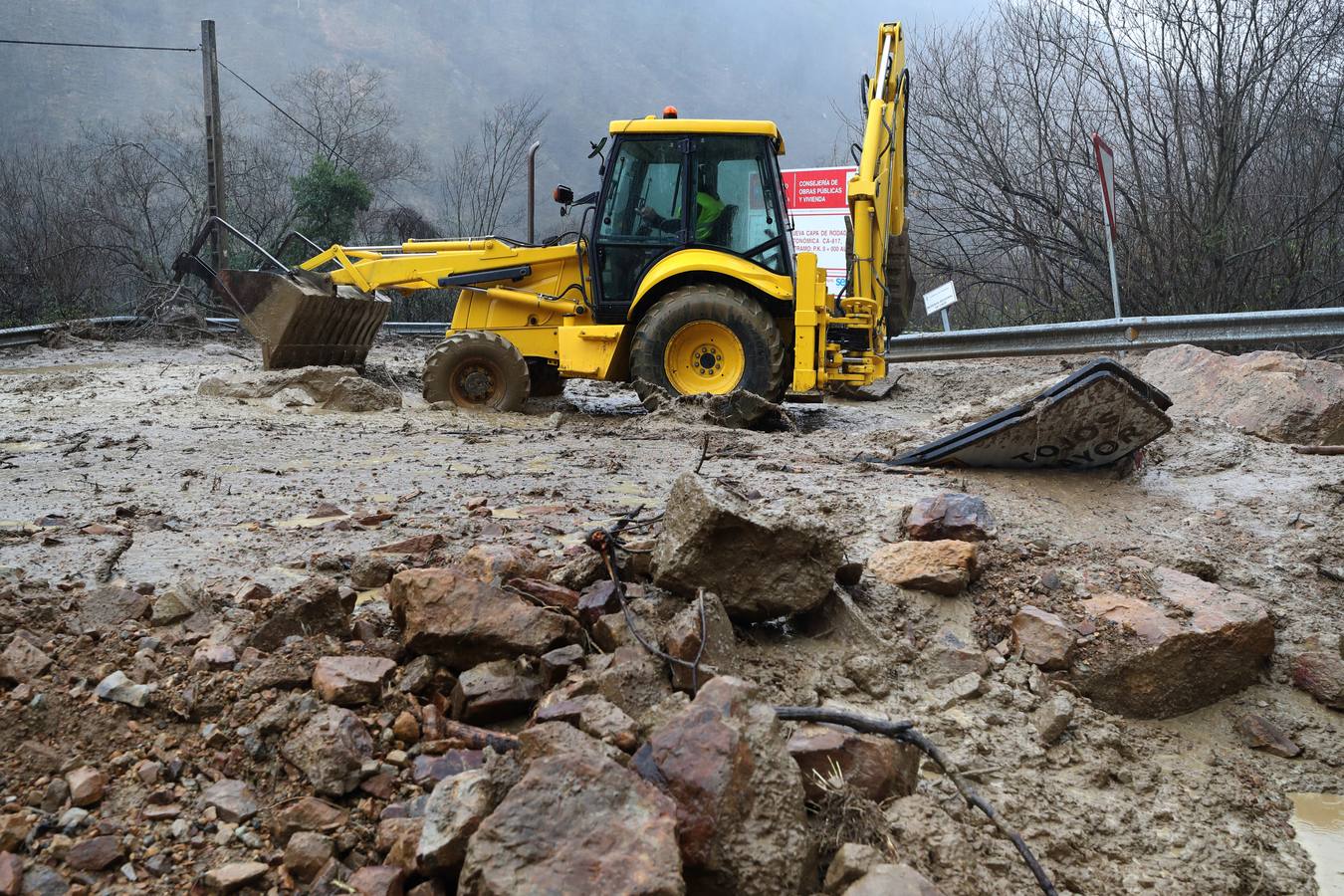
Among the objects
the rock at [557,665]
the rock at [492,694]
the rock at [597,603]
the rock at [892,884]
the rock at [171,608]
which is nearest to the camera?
the rock at [892,884]

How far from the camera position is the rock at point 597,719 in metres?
2.32

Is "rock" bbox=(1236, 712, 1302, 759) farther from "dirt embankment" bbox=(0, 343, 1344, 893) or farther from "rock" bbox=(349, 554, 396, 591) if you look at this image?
"rock" bbox=(349, 554, 396, 591)

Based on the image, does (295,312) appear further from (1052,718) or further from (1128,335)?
(1052,718)

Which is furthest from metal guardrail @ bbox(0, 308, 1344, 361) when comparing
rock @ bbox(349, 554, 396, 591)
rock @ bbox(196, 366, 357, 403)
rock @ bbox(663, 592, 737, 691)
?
rock @ bbox(349, 554, 396, 591)

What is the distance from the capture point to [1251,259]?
39.3ft

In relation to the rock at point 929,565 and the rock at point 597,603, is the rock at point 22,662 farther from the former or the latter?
the rock at point 929,565

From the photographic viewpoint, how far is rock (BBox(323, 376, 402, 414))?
8.14 metres

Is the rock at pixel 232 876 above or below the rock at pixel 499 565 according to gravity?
below

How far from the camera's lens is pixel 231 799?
2.23 metres

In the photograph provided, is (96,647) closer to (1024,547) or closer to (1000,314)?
(1024,547)

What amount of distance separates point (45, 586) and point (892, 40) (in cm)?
877

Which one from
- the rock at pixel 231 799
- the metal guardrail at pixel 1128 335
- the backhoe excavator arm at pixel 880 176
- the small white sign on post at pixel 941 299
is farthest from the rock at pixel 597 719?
the small white sign on post at pixel 941 299

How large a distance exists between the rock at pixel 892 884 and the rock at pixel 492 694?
3.31ft

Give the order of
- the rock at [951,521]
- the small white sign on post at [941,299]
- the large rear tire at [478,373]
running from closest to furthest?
the rock at [951,521]
the large rear tire at [478,373]
the small white sign on post at [941,299]
